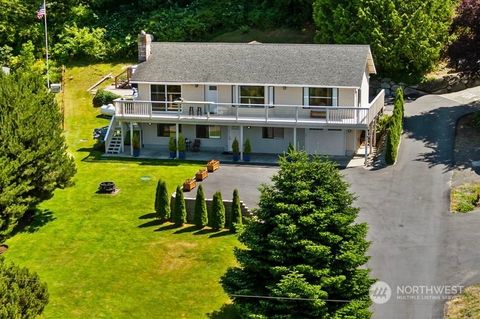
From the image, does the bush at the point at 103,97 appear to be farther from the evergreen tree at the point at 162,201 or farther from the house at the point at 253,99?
the evergreen tree at the point at 162,201

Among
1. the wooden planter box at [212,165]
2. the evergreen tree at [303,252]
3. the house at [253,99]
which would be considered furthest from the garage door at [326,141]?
the evergreen tree at [303,252]

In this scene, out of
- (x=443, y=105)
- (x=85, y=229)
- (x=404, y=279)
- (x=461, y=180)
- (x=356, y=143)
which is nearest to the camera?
(x=404, y=279)

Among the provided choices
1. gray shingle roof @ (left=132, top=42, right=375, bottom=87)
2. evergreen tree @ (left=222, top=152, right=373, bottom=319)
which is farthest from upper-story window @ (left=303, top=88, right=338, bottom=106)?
evergreen tree @ (left=222, top=152, right=373, bottom=319)

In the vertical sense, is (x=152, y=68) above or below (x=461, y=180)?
above

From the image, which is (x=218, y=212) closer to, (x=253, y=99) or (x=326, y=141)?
(x=326, y=141)

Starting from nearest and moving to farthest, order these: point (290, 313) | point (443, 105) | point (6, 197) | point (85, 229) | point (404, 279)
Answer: point (290, 313)
point (404, 279)
point (6, 197)
point (85, 229)
point (443, 105)

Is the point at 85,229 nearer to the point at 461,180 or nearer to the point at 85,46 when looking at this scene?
the point at 461,180

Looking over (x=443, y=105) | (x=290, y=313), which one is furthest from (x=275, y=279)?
(x=443, y=105)

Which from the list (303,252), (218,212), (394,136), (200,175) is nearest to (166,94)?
(200,175)
